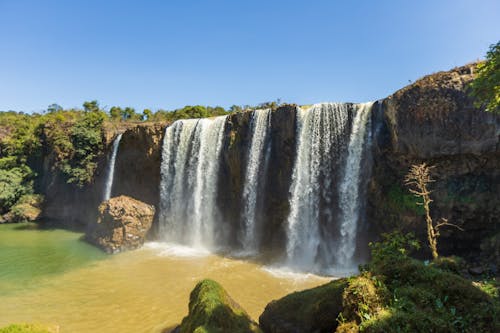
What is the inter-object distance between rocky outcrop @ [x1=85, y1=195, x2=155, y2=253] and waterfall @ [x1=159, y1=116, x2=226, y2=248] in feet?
7.15

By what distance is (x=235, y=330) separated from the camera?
583cm

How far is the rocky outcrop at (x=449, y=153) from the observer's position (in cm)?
1208

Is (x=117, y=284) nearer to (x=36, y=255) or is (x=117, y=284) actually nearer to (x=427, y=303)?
(x=36, y=255)

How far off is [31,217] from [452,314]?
3564 centimetres

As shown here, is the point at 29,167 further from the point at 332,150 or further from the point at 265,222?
the point at 332,150

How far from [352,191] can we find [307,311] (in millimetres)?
10290

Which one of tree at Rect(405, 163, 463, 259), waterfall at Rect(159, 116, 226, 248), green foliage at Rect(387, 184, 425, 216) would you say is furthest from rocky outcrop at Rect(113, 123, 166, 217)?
tree at Rect(405, 163, 463, 259)

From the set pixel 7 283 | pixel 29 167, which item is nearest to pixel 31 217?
pixel 29 167

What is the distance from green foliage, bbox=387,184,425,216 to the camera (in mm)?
13367

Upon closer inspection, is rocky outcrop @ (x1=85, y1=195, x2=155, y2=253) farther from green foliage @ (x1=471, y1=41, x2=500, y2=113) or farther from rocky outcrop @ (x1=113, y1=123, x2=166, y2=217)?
green foliage @ (x1=471, y1=41, x2=500, y2=113)

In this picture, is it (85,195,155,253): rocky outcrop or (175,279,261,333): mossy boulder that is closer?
(175,279,261,333): mossy boulder

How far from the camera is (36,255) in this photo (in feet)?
58.7

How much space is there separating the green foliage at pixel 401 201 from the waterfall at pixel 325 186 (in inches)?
68.1

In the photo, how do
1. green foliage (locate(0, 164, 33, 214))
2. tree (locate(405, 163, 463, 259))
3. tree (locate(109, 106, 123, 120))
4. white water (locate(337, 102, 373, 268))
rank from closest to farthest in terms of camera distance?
tree (locate(405, 163, 463, 259))
white water (locate(337, 102, 373, 268))
green foliage (locate(0, 164, 33, 214))
tree (locate(109, 106, 123, 120))
